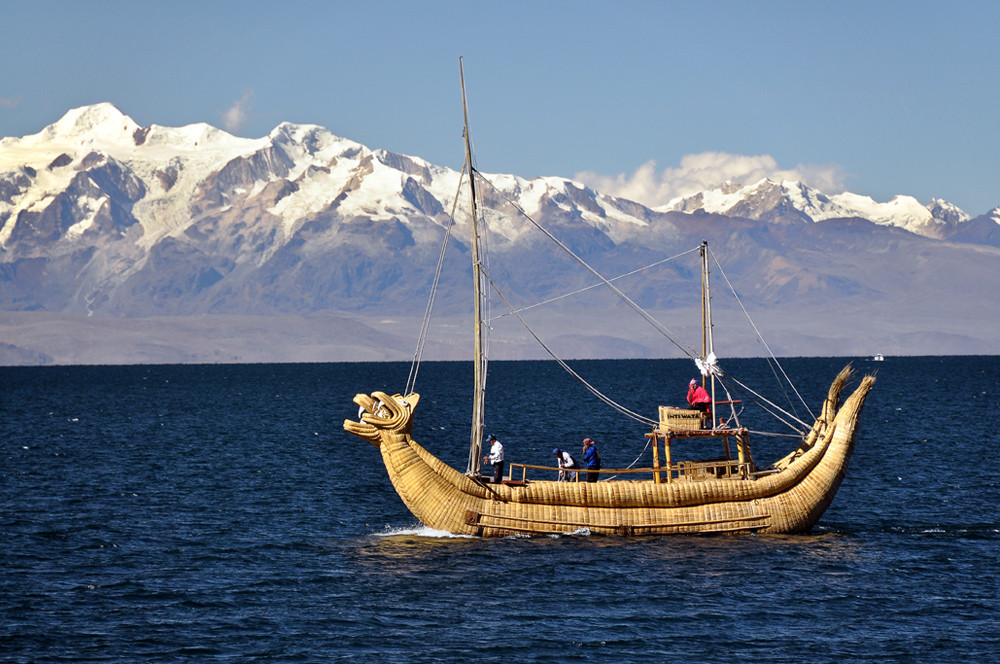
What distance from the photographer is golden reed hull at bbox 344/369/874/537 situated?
153 ft

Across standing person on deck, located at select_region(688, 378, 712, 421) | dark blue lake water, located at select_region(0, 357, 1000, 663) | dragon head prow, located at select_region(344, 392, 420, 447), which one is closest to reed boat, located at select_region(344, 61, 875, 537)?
dragon head prow, located at select_region(344, 392, 420, 447)

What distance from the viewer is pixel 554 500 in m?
46.7

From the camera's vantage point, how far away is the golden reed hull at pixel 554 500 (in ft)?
153

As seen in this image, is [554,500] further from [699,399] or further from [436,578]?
[699,399]

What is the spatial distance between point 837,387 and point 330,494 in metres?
25.2

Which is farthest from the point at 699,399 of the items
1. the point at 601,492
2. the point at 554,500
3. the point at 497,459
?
the point at 497,459

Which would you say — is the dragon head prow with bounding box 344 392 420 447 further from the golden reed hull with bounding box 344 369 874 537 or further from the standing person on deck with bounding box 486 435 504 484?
the standing person on deck with bounding box 486 435 504 484

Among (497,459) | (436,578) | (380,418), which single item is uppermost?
(380,418)

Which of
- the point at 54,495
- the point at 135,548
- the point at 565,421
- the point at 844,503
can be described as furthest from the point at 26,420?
the point at 844,503

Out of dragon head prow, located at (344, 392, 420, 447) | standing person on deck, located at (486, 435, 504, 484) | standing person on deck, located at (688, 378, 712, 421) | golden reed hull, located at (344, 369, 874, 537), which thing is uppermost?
standing person on deck, located at (688, 378, 712, 421)

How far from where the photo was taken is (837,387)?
49.5 meters

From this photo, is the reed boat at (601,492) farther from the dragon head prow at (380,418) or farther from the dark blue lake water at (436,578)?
the dark blue lake water at (436,578)

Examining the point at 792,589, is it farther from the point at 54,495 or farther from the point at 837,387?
the point at 54,495

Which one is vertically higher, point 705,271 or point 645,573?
point 705,271
